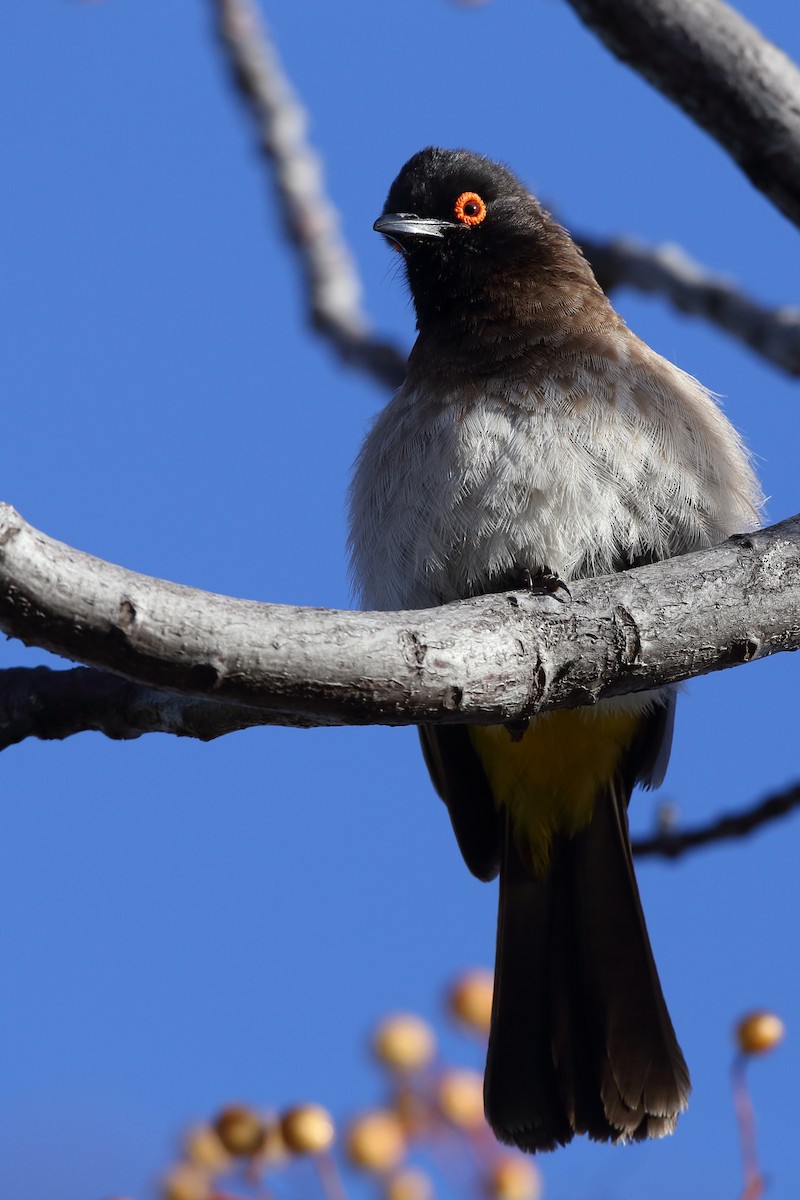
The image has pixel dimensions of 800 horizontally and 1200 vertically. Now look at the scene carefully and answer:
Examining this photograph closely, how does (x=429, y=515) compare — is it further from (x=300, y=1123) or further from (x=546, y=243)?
(x=300, y=1123)

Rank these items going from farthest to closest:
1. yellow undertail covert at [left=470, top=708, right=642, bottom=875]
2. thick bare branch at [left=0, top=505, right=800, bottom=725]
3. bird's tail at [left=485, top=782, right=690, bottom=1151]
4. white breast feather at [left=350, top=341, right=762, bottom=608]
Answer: yellow undertail covert at [left=470, top=708, right=642, bottom=875]
bird's tail at [left=485, top=782, right=690, bottom=1151]
white breast feather at [left=350, top=341, right=762, bottom=608]
thick bare branch at [left=0, top=505, right=800, bottom=725]

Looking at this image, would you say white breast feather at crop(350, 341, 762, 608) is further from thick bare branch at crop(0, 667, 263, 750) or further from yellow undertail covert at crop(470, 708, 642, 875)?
thick bare branch at crop(0, 667, 263, 750)

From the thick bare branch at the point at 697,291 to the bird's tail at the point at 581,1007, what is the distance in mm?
1571

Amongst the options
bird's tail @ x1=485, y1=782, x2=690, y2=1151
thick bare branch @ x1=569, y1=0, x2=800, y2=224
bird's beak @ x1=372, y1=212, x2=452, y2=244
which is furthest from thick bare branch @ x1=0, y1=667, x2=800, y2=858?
bird's beak @ x1=372, y1=212, x2=452, y2=244

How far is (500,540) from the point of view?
3.90 m

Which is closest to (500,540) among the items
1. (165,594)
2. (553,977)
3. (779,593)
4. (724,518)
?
(724,518)

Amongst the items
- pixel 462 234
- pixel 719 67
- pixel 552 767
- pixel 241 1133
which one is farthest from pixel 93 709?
pixel 462 234

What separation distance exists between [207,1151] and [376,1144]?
15.2 inches

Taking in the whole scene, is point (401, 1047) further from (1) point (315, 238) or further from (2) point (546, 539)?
(1) point (315, 238)

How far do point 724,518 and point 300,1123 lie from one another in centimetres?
217

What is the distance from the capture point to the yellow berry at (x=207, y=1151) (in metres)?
3.04

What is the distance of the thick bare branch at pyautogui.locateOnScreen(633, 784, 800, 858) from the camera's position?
12.9ft

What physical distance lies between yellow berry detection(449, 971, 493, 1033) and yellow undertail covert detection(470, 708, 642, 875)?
683 millimetres

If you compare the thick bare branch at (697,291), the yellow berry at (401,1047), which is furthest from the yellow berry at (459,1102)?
the thick bare branch at (697,291)
